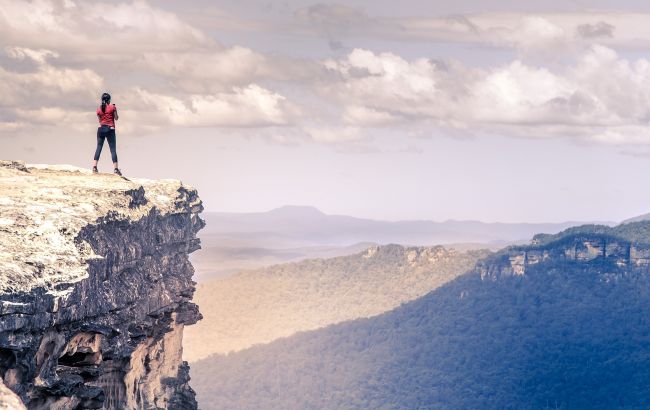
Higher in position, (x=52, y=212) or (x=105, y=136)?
(x=105, y=136)

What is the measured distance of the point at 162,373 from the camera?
164 feet

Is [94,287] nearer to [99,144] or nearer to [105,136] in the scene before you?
[105,136]

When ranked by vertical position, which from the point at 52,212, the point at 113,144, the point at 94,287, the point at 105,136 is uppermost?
the point at 105,136

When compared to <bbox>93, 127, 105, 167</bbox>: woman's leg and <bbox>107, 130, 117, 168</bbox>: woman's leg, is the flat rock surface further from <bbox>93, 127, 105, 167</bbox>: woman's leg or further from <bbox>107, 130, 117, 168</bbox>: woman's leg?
<bbox>107, 130, 117, 168</bbox>: woman's leg

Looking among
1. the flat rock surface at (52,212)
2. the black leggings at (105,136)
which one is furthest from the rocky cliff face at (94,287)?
the black leggings at (105,136)

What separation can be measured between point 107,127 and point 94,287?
1484 cm

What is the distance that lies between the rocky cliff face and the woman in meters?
1.11

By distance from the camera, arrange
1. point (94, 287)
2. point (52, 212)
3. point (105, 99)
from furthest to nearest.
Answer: point (105, 99) → point (94, 287) → point (52, 212)

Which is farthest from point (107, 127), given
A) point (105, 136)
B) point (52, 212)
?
point (52, 212)

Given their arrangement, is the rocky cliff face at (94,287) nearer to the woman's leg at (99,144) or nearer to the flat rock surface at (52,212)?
the flat rock surface at (52,212)

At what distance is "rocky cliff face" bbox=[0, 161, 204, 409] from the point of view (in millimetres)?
30234

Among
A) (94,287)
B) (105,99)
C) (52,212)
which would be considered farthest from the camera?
(105,99)

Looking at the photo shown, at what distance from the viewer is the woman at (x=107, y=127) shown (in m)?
48.7

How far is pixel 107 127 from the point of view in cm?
4906
